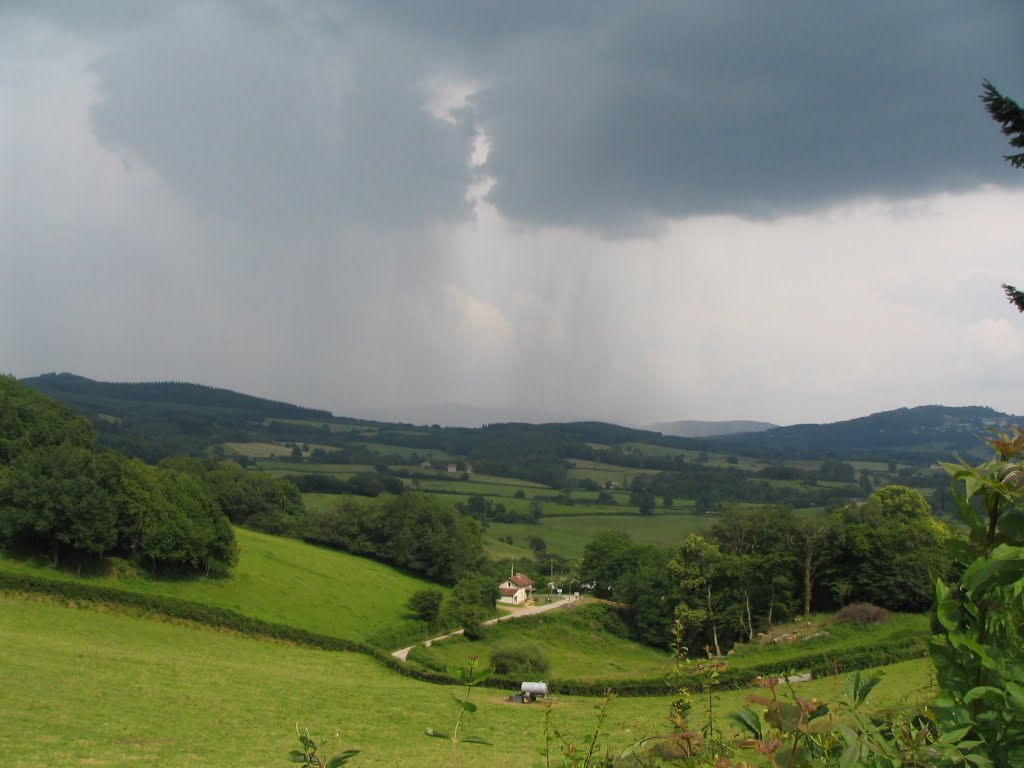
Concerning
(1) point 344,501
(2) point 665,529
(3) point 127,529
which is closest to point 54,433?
(3) point 127,529

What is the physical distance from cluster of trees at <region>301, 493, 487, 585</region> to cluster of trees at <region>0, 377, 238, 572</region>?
70.8 ft

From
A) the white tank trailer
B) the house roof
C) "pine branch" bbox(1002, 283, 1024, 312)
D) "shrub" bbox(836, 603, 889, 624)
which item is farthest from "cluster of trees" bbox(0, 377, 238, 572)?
"pine branch" bbox(1002, 283, 1024, 312)

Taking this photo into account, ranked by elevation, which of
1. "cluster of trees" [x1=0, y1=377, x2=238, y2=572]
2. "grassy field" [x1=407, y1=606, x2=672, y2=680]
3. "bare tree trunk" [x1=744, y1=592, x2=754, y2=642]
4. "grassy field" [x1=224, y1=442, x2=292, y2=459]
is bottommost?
"grassy field" [x1=407, y1=606, x2=672, y2=680]

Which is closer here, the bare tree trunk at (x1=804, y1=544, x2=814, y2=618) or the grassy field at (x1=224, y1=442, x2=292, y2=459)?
the bare tree trunk at (x1=804, y1=544, x2=814, y2=618)

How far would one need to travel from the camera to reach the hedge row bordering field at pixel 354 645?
34.4 metres

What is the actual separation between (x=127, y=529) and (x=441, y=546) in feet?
100

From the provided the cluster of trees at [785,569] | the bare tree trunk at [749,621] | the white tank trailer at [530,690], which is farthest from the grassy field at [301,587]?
the bare tree trunk at [749,621]

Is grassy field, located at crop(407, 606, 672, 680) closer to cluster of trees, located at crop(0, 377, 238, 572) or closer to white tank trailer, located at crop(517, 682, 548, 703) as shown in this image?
white tank trailer, located at crop(517, 682, 548, 703)

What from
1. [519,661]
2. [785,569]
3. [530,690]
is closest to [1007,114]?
[530,690]

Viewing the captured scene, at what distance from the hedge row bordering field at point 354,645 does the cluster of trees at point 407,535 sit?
25253 millimetres

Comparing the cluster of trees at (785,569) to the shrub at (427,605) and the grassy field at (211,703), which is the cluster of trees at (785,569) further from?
the shrub at (427,605)

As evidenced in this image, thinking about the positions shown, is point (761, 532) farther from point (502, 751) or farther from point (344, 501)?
point (344, 501)

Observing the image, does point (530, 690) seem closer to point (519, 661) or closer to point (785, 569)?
point (519, 661)

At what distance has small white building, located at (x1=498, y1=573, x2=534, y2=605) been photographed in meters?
71.8
